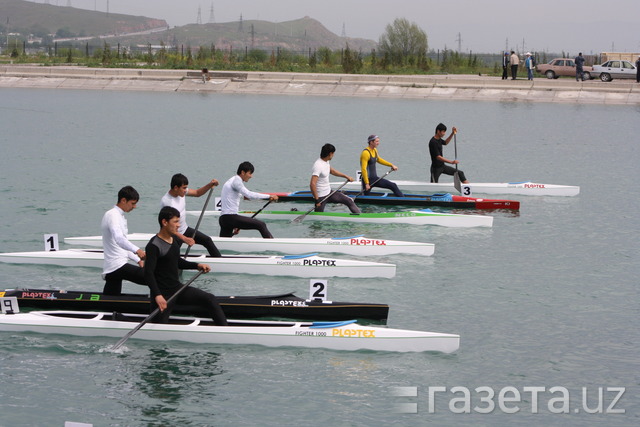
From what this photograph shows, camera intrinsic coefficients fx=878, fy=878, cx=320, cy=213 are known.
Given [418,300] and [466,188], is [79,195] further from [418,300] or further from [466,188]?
[418,300]

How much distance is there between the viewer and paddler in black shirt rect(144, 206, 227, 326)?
1127 centimetres

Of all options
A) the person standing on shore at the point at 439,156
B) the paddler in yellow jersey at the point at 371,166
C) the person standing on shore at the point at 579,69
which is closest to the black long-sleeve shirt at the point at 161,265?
the paddler in yellow jersey at the point at 371,166

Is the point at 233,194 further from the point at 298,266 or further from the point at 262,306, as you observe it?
the point at 262,306

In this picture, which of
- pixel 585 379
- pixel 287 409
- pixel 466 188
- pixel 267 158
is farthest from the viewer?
pixel 267 158

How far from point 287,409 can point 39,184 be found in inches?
670

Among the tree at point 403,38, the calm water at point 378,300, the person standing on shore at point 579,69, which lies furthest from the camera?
the tree at point 403,38

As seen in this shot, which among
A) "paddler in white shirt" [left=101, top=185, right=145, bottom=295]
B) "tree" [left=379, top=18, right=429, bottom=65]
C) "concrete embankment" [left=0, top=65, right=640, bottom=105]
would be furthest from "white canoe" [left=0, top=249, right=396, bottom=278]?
"tree" [left=379, top=18, right=429, bottom=65]

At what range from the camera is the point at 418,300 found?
15.0m

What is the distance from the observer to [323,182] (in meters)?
19.5

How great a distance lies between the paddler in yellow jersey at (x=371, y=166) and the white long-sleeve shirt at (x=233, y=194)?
4.84 meters

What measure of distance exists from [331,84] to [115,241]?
46315mm

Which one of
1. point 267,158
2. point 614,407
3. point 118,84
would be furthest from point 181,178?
point 118,84

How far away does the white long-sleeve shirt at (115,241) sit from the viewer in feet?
41.0

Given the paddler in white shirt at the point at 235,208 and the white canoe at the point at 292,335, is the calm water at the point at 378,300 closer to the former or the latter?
the white canoe at the point at 292,335
